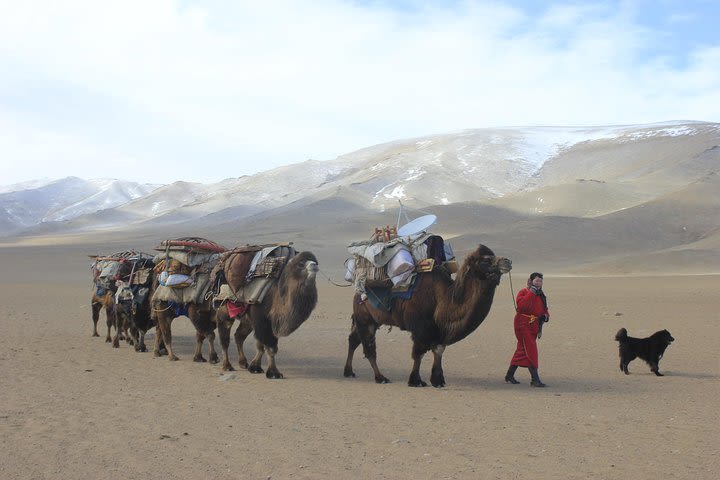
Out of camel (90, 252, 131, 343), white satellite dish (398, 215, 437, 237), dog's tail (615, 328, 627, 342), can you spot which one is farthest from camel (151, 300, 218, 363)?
dog's tail (615, 328, 627, 342)

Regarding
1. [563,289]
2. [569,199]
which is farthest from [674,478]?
[569,199]

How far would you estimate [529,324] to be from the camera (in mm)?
10875

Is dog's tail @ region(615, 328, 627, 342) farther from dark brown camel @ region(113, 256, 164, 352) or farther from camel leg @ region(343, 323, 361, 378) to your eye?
dark brown camel @ region(113, 256, 164, 352)

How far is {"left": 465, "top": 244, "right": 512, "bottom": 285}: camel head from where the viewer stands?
32.1ft

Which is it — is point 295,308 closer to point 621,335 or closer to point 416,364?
point 416,364

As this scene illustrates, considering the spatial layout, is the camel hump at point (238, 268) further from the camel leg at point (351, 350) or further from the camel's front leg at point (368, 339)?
the camel's front leg at point (368, 339)

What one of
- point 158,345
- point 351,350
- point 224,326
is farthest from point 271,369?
point 158,345

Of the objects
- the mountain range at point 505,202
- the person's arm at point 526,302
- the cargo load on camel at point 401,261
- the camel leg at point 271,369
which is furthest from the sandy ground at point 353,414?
the mountain range at point 505,202

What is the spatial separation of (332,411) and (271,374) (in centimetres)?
261

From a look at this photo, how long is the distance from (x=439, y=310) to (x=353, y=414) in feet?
7.69

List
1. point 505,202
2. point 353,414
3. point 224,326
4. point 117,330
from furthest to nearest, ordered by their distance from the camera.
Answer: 1. point 505,202
2. point 117,330
3. point 224,326
4. point 353,414

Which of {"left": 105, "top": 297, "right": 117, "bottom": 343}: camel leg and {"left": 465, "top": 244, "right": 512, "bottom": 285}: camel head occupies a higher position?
{"left": 465, "top": 244, "right": 512, "bottom": 285}: camel head

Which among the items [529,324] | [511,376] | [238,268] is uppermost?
[238,268]

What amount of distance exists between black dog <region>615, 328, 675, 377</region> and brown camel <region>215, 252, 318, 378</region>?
4695 millimetres
